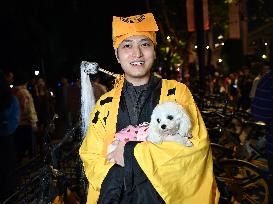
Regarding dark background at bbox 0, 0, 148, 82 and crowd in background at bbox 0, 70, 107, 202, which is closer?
crowd in background at bbox 0, 70, 107, 202

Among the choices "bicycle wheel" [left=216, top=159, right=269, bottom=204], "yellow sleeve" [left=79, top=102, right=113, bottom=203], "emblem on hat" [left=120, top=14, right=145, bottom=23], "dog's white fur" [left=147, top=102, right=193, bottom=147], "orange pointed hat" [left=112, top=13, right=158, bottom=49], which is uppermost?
"emblem on hat" [left=120, top=14, right=145, bottom=23]

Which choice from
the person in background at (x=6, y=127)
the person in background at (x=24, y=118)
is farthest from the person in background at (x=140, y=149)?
the person in background at (x=24, y=118)

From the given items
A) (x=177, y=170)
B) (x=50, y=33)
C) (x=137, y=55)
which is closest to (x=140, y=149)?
(x=177, y=170)

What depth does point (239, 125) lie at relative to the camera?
A: 377 inches

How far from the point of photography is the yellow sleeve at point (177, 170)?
241cm

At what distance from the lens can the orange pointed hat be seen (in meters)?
2.76

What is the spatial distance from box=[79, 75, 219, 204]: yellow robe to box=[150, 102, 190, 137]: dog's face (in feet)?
0.42

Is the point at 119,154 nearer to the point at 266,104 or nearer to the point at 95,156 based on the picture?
the point at 95,156

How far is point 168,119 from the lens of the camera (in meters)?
2.59

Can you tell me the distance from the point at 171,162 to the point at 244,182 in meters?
3.75

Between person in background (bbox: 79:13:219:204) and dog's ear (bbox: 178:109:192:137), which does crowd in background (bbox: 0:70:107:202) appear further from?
dog's ear (bbox: 178:109:192:137)

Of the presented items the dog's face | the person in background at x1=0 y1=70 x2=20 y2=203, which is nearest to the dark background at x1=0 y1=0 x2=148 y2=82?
the person in background at x1=0 y1=70 x2=20 y2=203

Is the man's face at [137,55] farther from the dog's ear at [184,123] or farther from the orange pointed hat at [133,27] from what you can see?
the dog's ear at [184,123]

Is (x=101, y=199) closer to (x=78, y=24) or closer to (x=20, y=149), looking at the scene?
(x=20, y=149)
